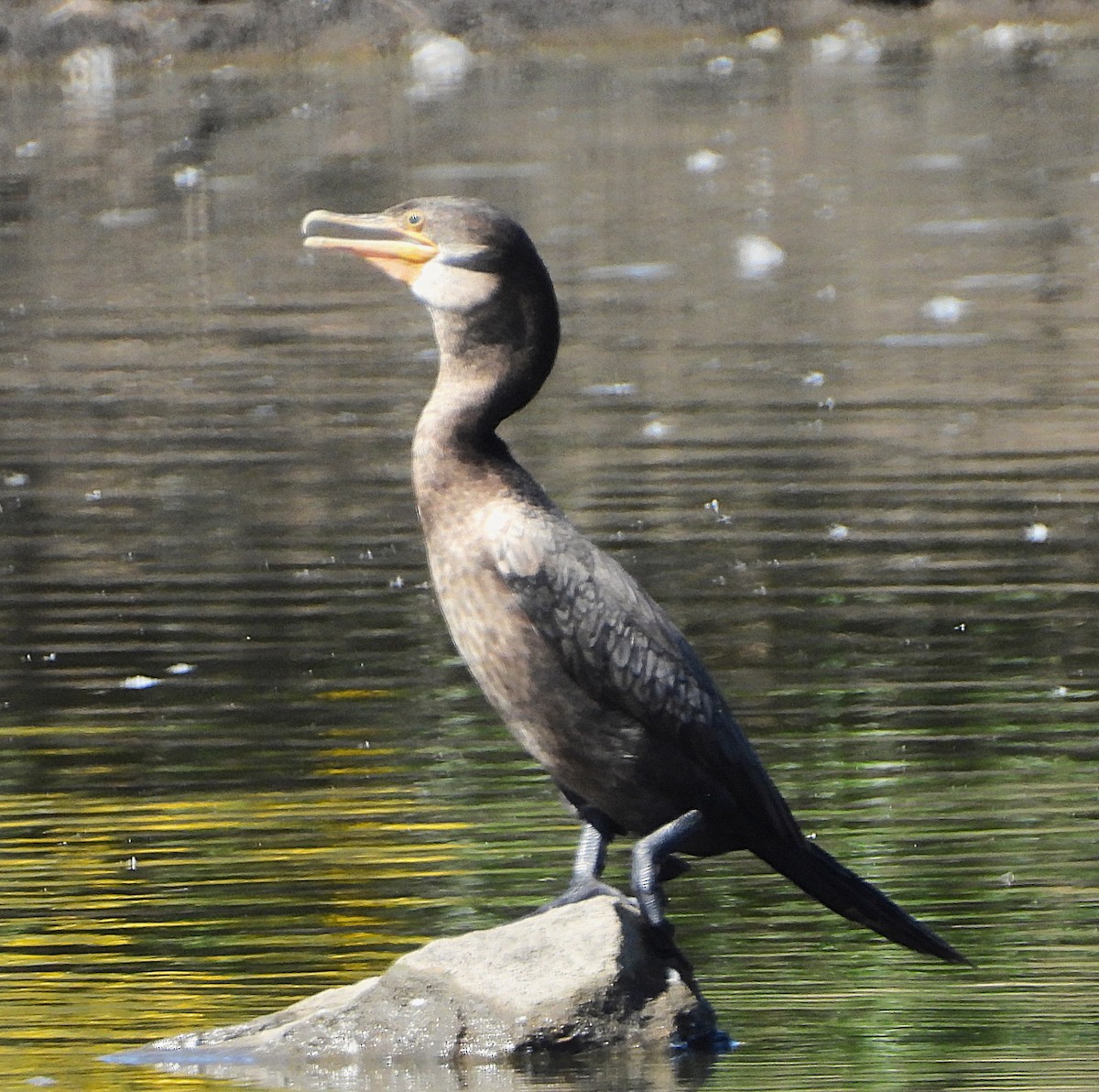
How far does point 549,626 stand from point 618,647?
12 cm

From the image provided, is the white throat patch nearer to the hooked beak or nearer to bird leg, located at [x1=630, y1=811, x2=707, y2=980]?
the hooked beak

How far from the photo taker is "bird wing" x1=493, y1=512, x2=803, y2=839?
4820mm

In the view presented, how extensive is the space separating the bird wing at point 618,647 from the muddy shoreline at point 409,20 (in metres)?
24.9

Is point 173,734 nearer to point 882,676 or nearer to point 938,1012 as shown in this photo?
point 882,676

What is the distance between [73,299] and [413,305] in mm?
1870

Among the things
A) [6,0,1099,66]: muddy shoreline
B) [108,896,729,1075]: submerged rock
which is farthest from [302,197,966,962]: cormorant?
[6,0,1099,66]: muddy shoreline

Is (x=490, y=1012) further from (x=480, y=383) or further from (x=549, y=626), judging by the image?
(x=480, y=383)

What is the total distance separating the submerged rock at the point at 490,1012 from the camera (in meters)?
4.76

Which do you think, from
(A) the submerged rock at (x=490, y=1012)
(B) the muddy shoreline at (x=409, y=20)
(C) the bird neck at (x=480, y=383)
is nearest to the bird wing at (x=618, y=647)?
(C) the bird neck at (x=480, y=383)

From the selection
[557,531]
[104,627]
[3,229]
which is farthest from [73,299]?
[557,531]

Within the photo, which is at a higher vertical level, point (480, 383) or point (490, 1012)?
point (480, 383)

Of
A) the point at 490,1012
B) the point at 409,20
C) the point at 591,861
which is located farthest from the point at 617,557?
the point at 409,20

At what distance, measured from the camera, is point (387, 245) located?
4980 millimetres

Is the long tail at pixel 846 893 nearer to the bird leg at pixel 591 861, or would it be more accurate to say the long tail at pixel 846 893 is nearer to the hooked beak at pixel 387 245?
the bird leg at pixel 591 861
